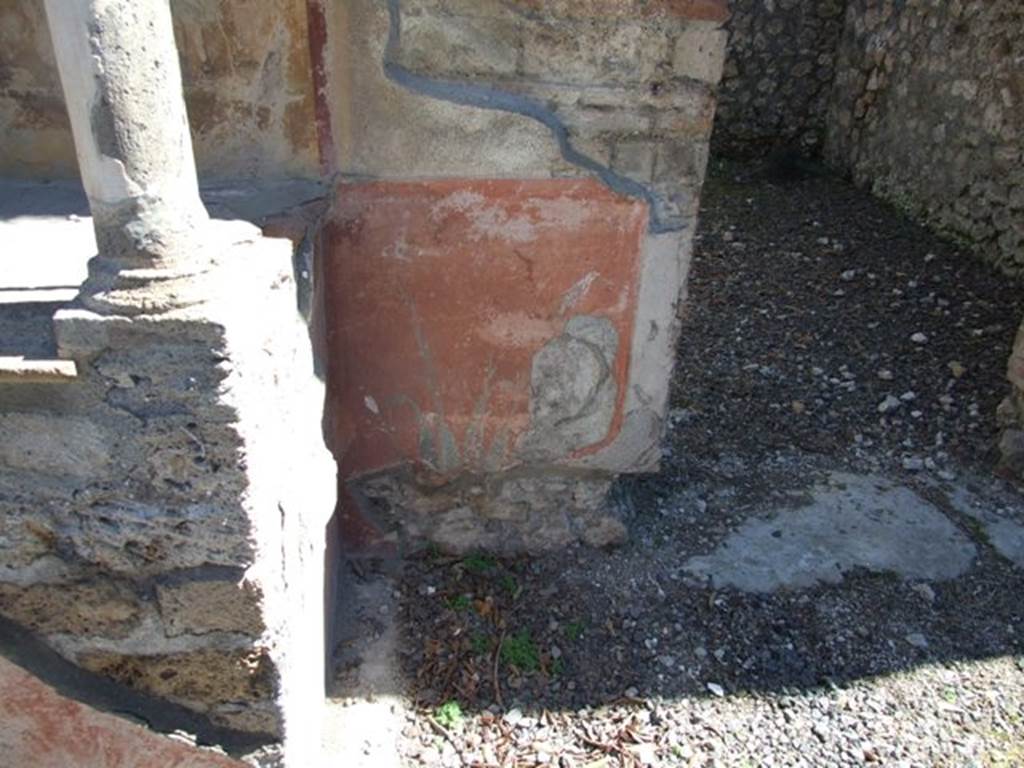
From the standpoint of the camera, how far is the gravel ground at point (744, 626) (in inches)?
89.7

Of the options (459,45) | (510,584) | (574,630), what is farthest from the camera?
(510,584)

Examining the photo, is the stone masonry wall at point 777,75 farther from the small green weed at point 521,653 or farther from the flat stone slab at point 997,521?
the small green weed at point 521,653

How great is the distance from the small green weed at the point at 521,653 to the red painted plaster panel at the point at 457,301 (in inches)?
20.3

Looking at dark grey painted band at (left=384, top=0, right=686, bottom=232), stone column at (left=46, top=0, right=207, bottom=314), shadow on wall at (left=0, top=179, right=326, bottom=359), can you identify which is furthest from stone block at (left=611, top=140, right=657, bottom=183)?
stone column at (left=46, top=0, right=207, bottom=314)

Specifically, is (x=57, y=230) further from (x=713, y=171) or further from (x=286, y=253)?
(x=713, y=171)

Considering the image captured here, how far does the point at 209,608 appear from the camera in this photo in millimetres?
1686

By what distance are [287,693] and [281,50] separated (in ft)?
4.90

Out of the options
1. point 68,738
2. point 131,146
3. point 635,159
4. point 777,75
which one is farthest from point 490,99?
point 777,75

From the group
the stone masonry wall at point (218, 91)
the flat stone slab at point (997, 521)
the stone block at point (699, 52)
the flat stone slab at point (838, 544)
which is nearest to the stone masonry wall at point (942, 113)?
the flat stone slab at point (997, 521)

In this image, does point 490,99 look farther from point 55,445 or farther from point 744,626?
point 744,626

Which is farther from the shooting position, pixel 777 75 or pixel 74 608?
pixel 777 75

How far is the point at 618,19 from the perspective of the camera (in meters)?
2.18

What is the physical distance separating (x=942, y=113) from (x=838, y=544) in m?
3.54

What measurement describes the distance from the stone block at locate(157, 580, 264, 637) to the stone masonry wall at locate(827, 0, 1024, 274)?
446 cm
